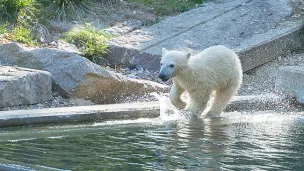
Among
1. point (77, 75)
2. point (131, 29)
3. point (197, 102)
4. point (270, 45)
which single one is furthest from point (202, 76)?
point (131, 29)

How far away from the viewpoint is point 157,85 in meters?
9.01

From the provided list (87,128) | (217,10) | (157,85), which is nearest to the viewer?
(87,128)

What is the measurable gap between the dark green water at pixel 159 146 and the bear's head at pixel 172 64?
0.52m

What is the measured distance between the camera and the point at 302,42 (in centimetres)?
1105

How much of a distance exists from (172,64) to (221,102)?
1002 millimetres

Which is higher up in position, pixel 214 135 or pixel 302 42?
pixel 302 42

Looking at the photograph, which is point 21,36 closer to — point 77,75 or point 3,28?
point 3,28

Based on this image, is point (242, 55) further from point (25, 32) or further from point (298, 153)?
point (298, 153)

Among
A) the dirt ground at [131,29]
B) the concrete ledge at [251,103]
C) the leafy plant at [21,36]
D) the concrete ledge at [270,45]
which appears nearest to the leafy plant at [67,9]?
the dirt ground at [131,29]

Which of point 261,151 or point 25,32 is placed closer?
point 261,151

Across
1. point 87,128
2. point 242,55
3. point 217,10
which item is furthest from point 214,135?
point 217,10

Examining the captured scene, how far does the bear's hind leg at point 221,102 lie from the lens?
7977 millimetres

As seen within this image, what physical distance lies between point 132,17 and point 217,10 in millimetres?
1647

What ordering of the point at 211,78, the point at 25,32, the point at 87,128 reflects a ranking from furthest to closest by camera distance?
1. the point at 25,32
2. the point at 211,78
3. the point at 87,128
